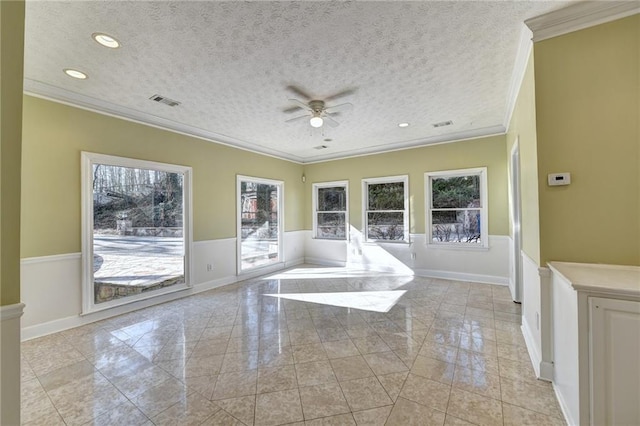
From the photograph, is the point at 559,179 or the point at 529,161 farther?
the point at 529,161

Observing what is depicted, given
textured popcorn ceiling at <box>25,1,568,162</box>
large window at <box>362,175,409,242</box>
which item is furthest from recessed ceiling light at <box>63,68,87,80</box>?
large window at <box>362,175,409,242</box>

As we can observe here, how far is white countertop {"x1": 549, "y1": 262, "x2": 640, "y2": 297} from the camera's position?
1460mm

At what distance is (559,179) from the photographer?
6.94 ft

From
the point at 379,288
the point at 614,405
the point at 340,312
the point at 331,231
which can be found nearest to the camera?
the point at 614,405

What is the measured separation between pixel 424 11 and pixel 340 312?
3396 millimetres

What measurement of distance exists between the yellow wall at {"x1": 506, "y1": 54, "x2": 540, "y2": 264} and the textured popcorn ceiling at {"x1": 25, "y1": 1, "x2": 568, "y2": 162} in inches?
15.7

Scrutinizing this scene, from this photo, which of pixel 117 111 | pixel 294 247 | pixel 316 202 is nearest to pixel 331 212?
pixel 316 202

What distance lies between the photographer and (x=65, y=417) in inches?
74.4

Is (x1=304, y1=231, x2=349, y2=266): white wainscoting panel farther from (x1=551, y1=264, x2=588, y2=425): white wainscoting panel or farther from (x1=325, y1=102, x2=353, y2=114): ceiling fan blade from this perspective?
(x1=551, y1=264, x2=588, y2=425): white wainscoting panel

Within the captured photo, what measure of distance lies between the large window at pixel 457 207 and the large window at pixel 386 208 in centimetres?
52

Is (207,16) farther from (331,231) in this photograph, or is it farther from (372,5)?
(331,231)

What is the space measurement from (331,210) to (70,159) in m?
5.11

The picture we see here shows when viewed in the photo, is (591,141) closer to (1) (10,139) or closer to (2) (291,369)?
(2) (291,369)

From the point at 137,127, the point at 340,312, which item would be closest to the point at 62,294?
the point at 137,127
